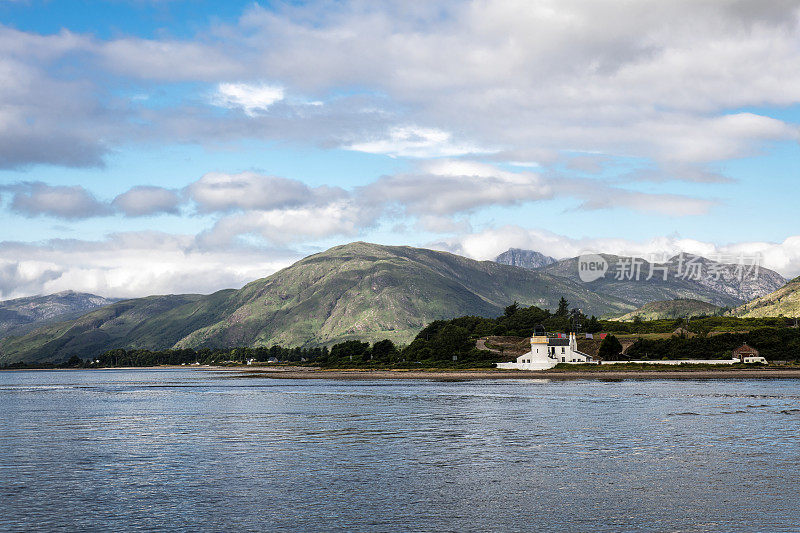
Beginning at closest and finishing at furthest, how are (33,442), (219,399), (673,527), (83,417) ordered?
(673,527) → (33,442) → (83,417) → (219,399)

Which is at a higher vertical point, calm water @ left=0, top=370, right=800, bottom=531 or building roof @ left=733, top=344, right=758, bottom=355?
building roof @ left=733, top=344, right=758, bottom=355

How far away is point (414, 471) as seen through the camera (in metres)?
44.6

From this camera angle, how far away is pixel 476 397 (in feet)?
366

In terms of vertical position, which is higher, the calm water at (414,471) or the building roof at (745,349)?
the building roof at (745,349)

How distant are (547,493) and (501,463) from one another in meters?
10.1

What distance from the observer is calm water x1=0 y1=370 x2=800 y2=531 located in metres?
32.2

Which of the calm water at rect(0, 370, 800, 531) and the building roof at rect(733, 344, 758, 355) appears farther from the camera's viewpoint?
the building roof at rect(733, 344, 758, 355)

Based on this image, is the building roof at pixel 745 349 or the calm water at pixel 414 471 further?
the building roof at pixel 745 349

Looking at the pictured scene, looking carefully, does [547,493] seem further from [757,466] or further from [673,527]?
[757,466]

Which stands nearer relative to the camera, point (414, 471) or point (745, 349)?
point (414, 471)

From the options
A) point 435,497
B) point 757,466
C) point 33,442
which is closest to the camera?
point 435,497

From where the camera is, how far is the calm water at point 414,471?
32250mm

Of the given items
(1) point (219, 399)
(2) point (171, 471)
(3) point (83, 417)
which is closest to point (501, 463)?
(2) point (171, 471)

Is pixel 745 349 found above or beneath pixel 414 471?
above
